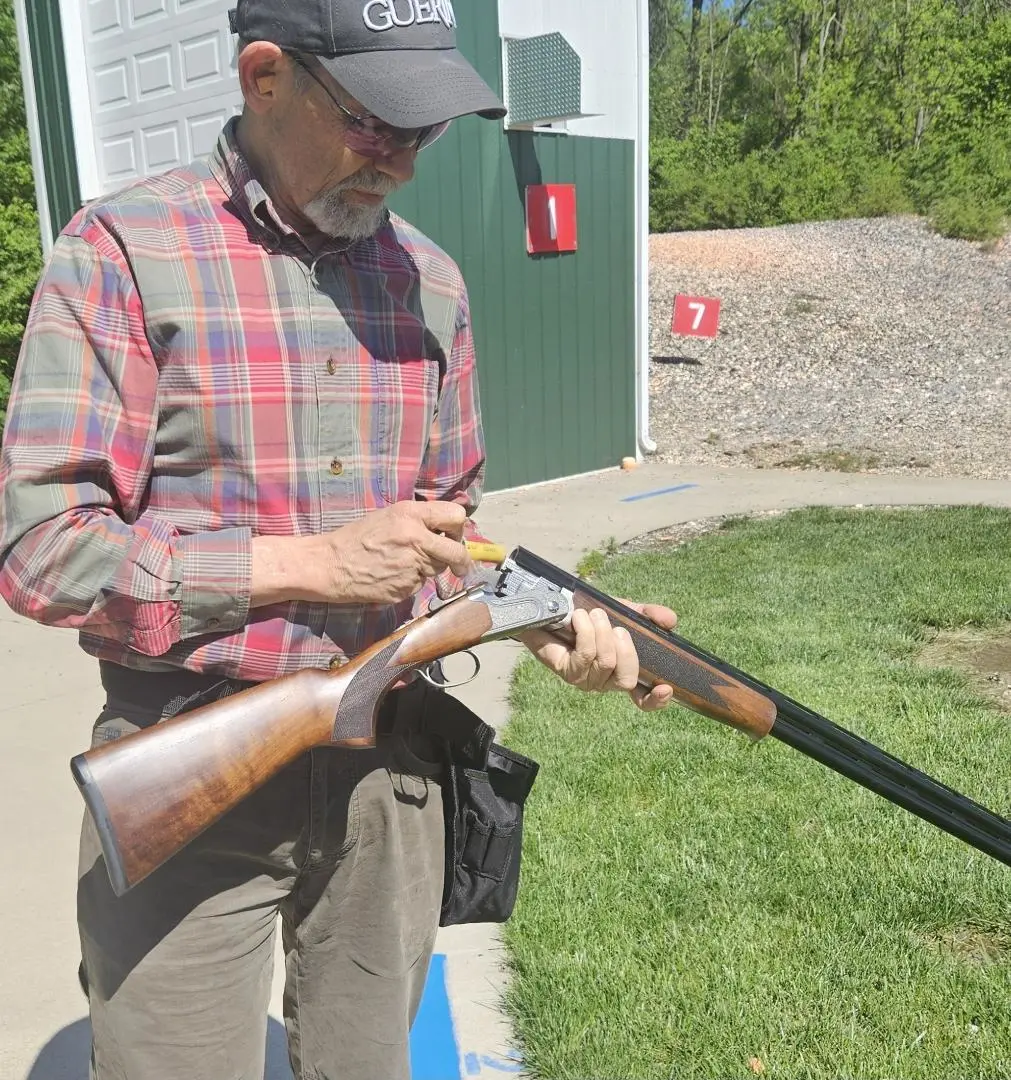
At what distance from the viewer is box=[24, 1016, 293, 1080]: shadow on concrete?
2.96 m

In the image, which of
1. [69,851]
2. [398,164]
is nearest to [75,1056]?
[69,851]

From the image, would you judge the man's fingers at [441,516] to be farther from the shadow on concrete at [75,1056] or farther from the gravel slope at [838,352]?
the gravel slope at [838,352]

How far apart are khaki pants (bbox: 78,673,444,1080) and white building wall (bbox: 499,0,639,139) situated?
27.8ft

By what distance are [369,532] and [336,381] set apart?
0.97 feet

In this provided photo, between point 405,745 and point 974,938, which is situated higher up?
point 405,745

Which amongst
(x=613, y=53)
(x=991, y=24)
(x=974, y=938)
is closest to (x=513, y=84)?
(x=613, y=53)

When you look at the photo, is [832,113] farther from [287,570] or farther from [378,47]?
[287,570]

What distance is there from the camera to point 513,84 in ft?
30.1

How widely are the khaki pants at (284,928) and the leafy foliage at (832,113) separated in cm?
2164

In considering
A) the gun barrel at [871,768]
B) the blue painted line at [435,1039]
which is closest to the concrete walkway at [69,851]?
the blue painted line at [435,1039]

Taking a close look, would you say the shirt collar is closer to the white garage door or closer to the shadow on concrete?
the shadow on concrete

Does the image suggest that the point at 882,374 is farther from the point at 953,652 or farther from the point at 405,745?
the point at 405,745

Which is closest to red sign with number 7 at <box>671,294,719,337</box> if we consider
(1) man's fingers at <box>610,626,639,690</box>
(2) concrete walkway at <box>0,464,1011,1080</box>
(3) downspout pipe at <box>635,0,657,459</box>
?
(3) downspout pipe at <box>635,0,657,459</box>

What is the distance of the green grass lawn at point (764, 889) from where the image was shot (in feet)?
9.61
